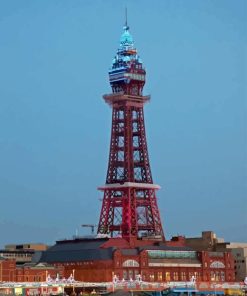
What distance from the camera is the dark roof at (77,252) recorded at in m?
131

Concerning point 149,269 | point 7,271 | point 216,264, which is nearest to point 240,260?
point 216,264

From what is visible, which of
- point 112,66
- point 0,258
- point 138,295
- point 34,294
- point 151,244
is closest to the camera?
point 138,295

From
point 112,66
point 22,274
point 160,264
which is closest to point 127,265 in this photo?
point 160,264

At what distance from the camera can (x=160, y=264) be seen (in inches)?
5315

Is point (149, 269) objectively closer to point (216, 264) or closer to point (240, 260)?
point (216, 264)

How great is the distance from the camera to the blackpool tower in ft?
468

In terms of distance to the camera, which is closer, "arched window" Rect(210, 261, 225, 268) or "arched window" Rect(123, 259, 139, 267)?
"arched window" Rect(123, 259, 139, 267)

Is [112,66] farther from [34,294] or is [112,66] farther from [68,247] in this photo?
[34,294]

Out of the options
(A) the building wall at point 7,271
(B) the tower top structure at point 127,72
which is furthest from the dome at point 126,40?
(A) the building wall at point 7,271

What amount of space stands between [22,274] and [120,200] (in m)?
23.8

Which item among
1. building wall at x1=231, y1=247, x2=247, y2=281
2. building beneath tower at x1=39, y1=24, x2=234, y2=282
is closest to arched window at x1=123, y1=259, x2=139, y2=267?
building beneath tower at x1=39, y1=24, x2=234, y2=282

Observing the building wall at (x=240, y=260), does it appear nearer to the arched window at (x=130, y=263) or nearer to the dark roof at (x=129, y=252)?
the dark roof at (x=129, y=252)

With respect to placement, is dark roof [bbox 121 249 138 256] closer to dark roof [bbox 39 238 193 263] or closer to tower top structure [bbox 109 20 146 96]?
dark roof [bbox 39 238 193 263]

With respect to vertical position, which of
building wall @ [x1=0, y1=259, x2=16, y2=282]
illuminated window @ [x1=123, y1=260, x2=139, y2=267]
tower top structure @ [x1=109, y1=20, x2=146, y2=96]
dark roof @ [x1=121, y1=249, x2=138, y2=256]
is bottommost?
building wall @ [x1=0, y1=259, x2=16, y2=282]
